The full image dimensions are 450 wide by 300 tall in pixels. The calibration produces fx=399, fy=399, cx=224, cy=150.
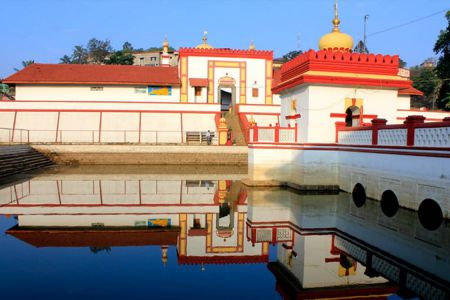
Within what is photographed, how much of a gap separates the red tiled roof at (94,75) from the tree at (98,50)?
45814 millimetres

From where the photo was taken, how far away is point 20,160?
2016cm

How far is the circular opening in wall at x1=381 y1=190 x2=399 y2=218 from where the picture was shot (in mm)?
10709

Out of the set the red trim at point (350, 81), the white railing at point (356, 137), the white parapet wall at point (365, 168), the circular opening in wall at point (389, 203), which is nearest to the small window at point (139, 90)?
the white parapet wall at point (365, 168)

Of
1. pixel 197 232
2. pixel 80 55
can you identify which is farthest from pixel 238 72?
pixel 80 55

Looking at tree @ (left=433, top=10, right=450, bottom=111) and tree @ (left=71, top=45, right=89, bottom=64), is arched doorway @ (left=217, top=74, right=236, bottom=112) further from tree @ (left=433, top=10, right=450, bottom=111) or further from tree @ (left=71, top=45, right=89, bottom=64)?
tree @ (left=71, top=45, right=89, bottom=64)

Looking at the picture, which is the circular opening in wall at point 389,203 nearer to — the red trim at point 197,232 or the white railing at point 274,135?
the white railing at point 274,135

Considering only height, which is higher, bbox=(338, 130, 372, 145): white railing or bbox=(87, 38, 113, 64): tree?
bbox=(87, 38, 113, 64): tree

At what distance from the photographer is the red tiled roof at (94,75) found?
30.3m

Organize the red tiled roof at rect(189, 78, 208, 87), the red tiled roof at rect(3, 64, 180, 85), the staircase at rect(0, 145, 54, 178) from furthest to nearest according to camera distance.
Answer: the red tiled roof at rect(189, 78, 208, 87), the red tiled roof at rect(3, 64, 180, 85), the staircase at rect(0, 145, 54, 178)

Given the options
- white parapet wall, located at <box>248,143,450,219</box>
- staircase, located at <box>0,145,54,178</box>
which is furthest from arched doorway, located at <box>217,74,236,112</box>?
white parapet wall, located at <box>248,143,450,219</box>

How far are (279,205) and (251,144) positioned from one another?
430 cm

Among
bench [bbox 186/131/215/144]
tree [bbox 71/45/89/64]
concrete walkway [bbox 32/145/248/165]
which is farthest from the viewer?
tree [bbox 71/45/89/64]

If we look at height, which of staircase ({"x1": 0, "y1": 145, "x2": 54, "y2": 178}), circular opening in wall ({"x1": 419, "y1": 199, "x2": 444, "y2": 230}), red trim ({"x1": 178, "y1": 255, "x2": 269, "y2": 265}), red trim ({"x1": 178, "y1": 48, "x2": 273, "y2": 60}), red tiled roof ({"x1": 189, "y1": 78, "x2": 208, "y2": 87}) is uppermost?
red trim ({"x1": 178, "y1": 48, "x2": 273, "y2": 60})

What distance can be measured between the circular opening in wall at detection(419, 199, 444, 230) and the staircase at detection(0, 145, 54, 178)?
53.1 ft
